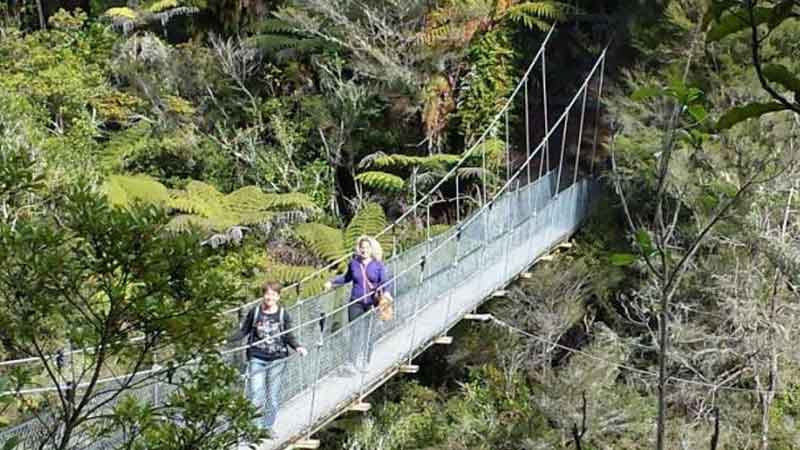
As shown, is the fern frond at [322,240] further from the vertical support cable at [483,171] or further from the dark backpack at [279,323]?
the dark backpack at [279,323]

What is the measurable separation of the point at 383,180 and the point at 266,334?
16.2 ft

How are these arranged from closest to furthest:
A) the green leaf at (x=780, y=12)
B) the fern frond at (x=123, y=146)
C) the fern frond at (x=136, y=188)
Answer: the green leaf at (x=780, y=12), the fern frond at (x=136, y=188), the fern frond at (x=123, y=146)

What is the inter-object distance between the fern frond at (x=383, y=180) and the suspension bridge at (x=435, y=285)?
0.91 ft

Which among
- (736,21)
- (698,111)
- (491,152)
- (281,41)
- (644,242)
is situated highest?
(736,21)

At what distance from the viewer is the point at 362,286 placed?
13.8 feet

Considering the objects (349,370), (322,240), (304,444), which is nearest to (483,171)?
(322,240)

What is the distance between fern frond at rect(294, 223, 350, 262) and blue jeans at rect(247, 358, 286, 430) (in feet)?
12.6

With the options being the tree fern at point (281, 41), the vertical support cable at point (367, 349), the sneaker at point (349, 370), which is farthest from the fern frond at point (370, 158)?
the sneaker at point (349, 370)

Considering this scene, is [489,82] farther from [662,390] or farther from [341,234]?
[662,390]

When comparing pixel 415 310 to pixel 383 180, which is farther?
pixel 383 180

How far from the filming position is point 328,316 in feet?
13.5

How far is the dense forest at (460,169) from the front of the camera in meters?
6.23

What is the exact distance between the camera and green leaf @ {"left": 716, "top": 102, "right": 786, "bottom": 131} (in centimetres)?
57

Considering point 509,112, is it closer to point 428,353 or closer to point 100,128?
point 428,353
